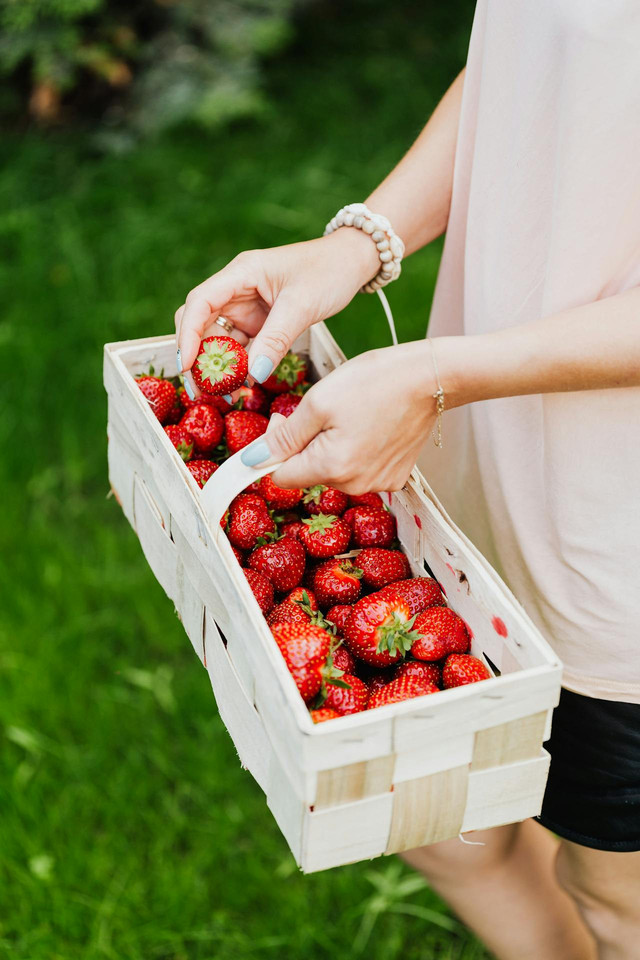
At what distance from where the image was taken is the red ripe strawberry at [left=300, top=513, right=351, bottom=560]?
1459mm

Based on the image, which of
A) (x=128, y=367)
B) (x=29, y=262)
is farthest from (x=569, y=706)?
(x=29, y=262)

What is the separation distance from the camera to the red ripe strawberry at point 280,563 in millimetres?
1412

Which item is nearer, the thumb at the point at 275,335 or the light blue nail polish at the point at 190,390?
the thumb at the point at 275,335

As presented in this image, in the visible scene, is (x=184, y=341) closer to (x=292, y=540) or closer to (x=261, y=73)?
(x=292, y=540)

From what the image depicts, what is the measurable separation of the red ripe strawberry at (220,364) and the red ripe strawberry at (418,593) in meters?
0.35

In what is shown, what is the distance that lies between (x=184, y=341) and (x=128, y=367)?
0.91 ft

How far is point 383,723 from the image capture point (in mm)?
1024

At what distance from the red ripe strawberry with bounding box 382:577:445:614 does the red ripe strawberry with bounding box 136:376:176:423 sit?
450mm

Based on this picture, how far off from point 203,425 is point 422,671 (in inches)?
20.3

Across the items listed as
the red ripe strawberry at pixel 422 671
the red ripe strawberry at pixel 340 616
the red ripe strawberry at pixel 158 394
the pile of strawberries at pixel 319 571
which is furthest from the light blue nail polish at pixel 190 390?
the red ripe strawberry at pixel 422 671

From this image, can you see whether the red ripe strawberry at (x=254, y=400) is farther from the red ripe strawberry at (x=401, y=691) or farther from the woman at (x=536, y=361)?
the red ripe strawberry at (x=401, y=691)

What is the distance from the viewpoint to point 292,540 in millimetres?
1463

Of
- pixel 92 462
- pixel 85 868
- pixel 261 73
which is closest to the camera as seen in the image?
pixel 85 868

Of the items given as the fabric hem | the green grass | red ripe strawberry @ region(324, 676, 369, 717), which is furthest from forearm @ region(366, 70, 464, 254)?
the green grass
